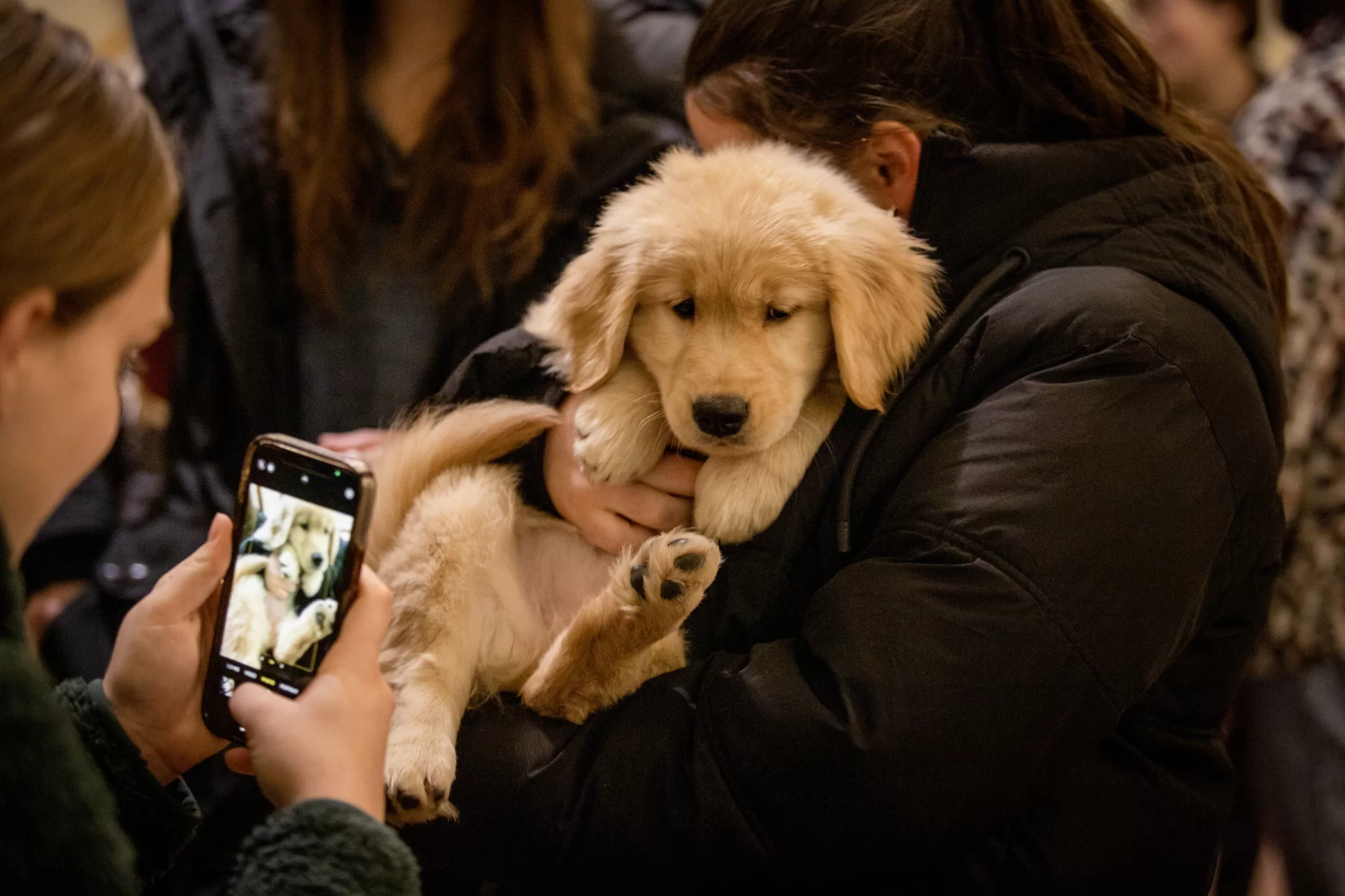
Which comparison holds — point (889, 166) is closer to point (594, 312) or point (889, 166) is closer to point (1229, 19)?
point (594, 312)

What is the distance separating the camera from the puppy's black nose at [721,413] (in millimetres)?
1296

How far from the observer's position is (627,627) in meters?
1.19

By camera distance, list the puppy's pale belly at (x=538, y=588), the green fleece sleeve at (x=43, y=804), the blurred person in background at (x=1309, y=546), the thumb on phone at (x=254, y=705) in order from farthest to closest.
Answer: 1. the blurred person in background at (x=1309, y=546)
2. the puppy's pale belly at (x=538, y=588)
3. the thumb on phone at (x=254, y=705)
4. the green fleece sleeve at (x=43, y=804)

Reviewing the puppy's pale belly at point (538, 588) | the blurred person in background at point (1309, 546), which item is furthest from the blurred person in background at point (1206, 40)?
the puppy's pale belly at point (538, 588)

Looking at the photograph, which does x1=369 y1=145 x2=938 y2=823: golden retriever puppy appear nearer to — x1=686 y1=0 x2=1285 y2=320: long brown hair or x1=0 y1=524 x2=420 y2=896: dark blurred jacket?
x1=686 y1=0 x2=1285 y2=320: long brown hair

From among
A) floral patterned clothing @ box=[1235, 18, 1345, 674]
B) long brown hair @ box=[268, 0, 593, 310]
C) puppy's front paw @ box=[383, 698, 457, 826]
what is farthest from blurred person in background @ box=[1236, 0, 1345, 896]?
puppy's front paw @ box=[383, 698, 457, 826]

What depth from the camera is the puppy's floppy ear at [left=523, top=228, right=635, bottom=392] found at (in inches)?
55.3

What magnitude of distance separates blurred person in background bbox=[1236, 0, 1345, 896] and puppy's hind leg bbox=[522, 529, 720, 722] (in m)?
1.27

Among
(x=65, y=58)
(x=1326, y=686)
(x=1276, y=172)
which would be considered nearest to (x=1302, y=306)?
(x=1276, y=172)

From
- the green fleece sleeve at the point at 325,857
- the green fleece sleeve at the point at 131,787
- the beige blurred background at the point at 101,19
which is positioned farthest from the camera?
the beige blurred background at the point at 101,19

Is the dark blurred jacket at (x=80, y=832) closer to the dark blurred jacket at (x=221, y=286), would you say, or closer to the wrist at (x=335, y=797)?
the wrist at (x=335, y=797)

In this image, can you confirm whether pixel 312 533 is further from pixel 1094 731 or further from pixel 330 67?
pixel 330 67

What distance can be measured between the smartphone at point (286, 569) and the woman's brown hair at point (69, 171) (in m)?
0.24

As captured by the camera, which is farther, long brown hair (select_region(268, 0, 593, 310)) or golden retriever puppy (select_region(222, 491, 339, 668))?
long brown hair (select_region(268, 0, 593, 310))
